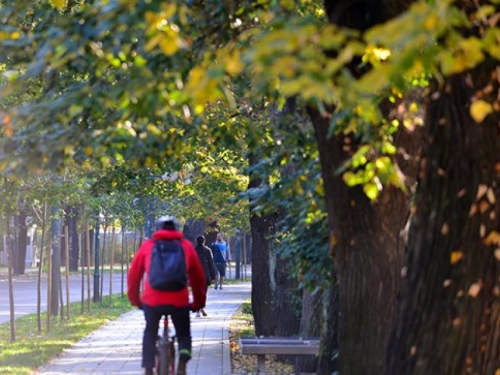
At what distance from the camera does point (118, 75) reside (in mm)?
8508

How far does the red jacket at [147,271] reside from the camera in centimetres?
966

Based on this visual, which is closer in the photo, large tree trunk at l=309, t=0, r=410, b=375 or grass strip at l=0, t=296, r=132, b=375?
large tree trunk at l=309, t=0, r=410, b=375

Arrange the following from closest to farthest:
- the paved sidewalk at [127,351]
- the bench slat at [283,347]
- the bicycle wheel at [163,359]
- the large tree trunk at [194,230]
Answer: the bicycle wheel at [163,359] → the bench slat at [283,347] → the paved sidewalk at [127,351] → the large tree trunk at [194,230]

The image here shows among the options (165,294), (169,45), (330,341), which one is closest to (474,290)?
(169,45)

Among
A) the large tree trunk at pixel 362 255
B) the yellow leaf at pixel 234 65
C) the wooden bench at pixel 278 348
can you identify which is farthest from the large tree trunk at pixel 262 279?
the yellow leaf at pixel 234 65

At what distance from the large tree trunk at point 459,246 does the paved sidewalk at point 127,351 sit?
8189 millimetres

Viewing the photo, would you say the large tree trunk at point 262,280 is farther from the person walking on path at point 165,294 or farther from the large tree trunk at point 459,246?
the large tree trunk at point 459,246

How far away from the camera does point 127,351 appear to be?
1781 centimetres

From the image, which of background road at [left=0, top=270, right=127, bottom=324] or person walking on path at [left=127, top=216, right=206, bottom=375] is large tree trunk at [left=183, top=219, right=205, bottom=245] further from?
person walking on path at [left=127, top=216, right=206, bottom=375]

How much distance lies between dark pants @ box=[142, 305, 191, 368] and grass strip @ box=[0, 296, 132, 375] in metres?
4.35

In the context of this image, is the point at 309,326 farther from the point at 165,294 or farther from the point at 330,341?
the point at 165,294

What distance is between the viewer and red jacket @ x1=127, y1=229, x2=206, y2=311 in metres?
9.66

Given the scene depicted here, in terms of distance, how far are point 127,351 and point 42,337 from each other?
270 cm

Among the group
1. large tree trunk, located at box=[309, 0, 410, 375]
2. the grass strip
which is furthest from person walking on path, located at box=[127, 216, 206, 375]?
the grass strip
